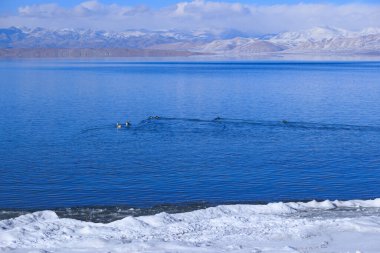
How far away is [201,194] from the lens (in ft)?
63.3

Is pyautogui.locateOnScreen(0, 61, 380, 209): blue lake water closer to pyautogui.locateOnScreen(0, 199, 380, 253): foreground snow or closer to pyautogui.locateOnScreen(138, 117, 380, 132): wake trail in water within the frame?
pyautogui.locateOnScreen(138, 117, 380, 132): wake trail in water

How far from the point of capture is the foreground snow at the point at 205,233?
41.1ft

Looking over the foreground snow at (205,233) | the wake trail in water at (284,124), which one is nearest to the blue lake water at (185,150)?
the wake trail in water at (284,124)

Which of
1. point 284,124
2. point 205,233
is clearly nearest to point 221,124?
point 284,124

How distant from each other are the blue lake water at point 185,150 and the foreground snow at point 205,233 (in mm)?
3219

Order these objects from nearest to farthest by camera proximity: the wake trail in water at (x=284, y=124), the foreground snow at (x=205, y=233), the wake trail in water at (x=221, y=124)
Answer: the foreground snow at (x=205, y=233) < the wake trail in water at (x=221, y=124) < the wake trail in water at (x=284, y=124)

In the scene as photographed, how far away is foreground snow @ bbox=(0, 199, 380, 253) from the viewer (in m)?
12.5

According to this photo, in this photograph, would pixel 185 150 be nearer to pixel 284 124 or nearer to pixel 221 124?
pixel 221 124

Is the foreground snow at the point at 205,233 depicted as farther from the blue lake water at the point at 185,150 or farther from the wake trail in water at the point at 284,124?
the wake trail in water at the point at 284,124

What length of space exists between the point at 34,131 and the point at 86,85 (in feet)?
106

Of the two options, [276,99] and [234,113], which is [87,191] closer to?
[234,113]

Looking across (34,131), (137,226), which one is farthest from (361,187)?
(34,131)

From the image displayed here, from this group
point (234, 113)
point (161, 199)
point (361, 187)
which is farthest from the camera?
point (234, 113)

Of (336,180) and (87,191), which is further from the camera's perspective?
(336,180)
